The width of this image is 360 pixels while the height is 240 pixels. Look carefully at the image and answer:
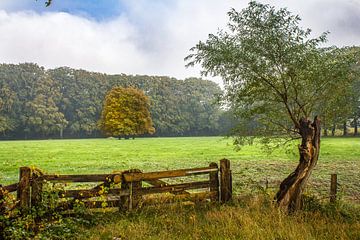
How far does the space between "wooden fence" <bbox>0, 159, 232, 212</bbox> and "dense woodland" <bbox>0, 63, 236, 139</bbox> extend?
75168 millimetres

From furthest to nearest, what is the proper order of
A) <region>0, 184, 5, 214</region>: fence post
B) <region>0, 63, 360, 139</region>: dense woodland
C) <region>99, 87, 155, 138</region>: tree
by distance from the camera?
<region>0, 63, 360, 139</region>: dense woodland → <region>99, 87, 155, 138</region>: tree → <region>0, 184, 5, 214</region>: fence post

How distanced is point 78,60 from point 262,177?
122960 millimetres

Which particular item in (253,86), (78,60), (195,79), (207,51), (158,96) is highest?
(78,60)

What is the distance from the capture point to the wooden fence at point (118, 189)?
8805 millimetres

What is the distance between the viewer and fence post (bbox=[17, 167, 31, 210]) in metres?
8.68

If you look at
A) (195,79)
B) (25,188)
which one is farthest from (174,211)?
(195,79)

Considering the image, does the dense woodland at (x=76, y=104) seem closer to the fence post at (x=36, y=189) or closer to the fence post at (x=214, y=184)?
the fence post at (x=214, y=184)

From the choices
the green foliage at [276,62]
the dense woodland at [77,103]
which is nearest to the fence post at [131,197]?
the green foliage at [276,62]

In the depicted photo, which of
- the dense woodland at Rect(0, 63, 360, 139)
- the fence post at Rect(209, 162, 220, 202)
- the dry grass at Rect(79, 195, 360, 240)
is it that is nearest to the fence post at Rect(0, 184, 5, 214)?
the dry grass at Rect(79, 195, 360, 240)

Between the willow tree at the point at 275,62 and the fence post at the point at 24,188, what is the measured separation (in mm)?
7360

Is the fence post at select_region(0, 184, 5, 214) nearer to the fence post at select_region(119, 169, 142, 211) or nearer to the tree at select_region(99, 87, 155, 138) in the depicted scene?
the fence post at select_region(119, 169, 142, 211)

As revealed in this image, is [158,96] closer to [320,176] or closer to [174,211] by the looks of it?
[320,176]

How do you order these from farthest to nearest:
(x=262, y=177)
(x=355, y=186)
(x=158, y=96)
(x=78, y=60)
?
(x=78, y=60) < (x=158, y=96) < (x=262, y=177) < (x=355, y=186)

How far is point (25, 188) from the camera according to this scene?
8.74 metres
